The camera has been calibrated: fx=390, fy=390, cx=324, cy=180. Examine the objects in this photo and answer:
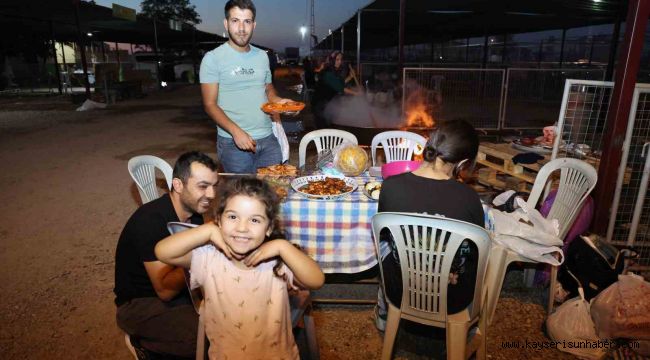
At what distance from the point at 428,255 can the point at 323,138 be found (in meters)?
2.99

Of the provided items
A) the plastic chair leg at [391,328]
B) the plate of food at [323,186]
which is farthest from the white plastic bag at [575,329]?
the plate of food at [323,186]

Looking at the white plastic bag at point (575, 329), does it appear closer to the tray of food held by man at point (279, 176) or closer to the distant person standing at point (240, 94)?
the tray of food held by man at point (279, 176)

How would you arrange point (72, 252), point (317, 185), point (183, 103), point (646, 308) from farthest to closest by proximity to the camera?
point (183, 103) < point (72, 252) < point (317, 185) < point (646, 308)

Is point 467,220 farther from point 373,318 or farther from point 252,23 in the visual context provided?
point 252,23

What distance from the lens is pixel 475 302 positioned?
235 centimetres

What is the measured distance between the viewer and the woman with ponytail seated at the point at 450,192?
2.29 m

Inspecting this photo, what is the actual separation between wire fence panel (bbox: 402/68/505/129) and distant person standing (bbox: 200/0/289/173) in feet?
16.7

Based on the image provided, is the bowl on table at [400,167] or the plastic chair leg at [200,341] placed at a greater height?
the bowl on table at [400,167]

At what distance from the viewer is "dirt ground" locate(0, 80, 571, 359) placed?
304 centimetres

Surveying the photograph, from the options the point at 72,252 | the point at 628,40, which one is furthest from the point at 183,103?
the point at 628,40

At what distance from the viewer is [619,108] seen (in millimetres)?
3490

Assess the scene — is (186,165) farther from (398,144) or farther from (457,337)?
(398,144)

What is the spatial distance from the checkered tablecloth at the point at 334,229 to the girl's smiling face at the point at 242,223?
101 centimetres

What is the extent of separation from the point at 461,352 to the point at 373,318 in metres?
1.09
